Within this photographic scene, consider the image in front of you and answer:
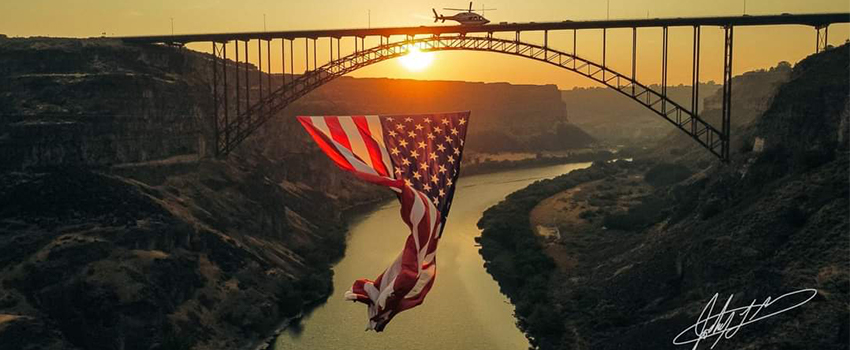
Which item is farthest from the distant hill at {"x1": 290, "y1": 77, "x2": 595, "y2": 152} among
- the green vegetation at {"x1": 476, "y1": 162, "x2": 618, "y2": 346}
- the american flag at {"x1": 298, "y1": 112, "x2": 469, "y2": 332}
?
the american flag at {"x1": 298, "y1": 112, "x2": 469, "y2": 332}

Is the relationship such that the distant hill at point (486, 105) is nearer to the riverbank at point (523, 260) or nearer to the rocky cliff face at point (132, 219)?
the riverbank at point (523, 260)

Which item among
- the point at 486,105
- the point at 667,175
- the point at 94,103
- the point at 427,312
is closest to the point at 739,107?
the point at 667,175

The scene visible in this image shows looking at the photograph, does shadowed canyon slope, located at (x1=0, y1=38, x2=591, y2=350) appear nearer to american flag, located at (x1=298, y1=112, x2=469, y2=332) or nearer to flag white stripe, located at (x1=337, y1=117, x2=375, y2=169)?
american flag, located at (x1=298, y1=112, x2=469, y2=332)

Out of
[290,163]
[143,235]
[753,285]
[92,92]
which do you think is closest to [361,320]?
[143,235]

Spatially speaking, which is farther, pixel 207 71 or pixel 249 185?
pixel 207 71

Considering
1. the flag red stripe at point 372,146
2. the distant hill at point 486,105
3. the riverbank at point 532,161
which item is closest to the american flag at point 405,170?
the flag red stripe at point 372,146

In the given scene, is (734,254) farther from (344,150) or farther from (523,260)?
(344,150)

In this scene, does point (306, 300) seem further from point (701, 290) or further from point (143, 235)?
point (701, 290)
